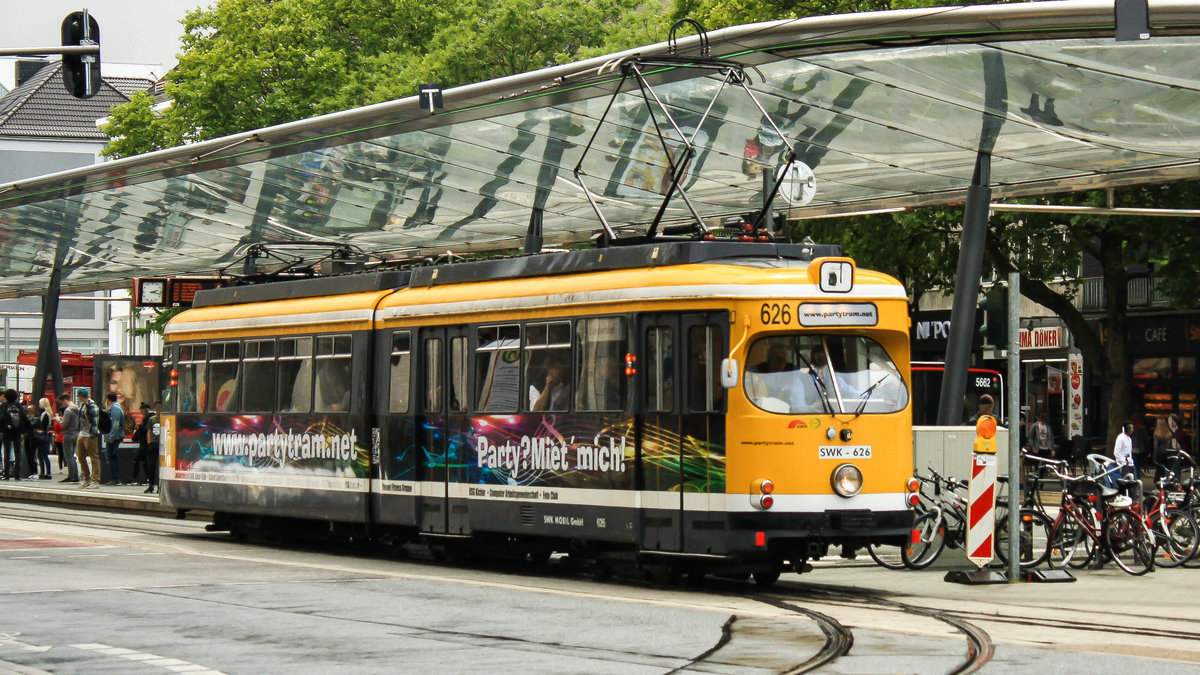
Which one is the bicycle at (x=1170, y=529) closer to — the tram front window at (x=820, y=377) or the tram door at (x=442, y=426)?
the tram front window at (x=820, y=377)

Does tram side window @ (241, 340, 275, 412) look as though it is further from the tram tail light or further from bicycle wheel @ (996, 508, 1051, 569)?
bicycle wheel @ (996, 508, 1051, 569)

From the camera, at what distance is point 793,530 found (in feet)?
48.5

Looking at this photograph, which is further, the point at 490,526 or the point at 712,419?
the point at 490,526

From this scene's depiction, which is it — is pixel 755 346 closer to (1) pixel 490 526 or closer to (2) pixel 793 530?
(2) pixel 793 530

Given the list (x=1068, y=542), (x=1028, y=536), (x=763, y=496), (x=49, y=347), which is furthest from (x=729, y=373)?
(x=49, y=347)

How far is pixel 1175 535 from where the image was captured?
18.2 meters

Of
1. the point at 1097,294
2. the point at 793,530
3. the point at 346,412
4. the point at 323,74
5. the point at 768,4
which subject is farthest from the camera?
the point at 323,74

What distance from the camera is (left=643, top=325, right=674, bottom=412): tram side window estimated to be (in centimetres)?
1534

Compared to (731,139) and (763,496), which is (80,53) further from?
(763,496)

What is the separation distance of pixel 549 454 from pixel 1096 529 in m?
5.36

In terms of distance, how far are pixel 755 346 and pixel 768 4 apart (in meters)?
25.1

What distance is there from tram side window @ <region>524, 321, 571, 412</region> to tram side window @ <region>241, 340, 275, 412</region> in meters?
4.94

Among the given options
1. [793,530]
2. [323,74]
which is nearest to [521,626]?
[793,530]

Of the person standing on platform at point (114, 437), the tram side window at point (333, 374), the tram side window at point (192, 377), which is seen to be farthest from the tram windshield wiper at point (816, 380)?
the person standing on platform at point (114, 437)
